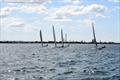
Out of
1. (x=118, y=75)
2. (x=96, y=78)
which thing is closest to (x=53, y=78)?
(x=96, y=78)

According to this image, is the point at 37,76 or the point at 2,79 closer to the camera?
the point at 2,79

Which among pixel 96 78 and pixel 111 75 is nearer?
pixel 96 78

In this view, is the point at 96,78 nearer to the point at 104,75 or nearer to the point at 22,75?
the point at 104,75

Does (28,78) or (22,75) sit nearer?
(28,78)

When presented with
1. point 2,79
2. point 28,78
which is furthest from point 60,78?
point 2,79

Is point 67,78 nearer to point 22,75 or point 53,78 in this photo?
point 53,78

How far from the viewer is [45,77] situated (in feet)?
136

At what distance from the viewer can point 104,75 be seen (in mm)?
43625

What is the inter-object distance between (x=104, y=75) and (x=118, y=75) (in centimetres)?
159

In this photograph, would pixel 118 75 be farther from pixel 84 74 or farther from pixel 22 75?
pixel 22 75

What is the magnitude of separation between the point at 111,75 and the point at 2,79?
12.4 meters

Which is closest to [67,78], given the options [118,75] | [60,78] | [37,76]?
[60,78]

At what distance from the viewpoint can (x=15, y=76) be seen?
139 ft

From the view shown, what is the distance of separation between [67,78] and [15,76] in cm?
594
